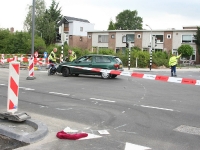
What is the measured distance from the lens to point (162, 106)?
31.1 ft

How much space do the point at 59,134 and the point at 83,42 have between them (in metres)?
69.4

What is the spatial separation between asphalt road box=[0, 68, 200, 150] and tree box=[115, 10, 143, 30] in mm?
95834

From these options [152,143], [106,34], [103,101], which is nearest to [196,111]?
[103,101]

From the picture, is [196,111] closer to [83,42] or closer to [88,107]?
[88,107]

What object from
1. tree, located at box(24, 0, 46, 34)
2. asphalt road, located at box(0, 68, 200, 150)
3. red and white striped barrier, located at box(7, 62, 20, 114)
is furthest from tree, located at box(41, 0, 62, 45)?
red and white striped barrier, located at box(7, 62, 20, 114)

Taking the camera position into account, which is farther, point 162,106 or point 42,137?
point 162,106

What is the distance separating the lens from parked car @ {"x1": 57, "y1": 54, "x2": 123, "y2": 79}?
18.1 metres

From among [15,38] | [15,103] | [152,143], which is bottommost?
[152,143]

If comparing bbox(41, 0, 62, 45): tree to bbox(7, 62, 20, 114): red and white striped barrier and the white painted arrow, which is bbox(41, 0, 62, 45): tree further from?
the white painted arrow

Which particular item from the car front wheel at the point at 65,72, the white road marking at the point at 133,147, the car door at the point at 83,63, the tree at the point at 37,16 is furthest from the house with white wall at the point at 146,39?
the white road marking at the point at 133,147

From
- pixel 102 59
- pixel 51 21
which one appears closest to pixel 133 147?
pixel 102 59

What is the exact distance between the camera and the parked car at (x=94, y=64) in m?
18.1

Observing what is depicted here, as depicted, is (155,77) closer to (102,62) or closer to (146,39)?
(102,62)

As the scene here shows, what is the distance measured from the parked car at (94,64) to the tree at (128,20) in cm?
8904
